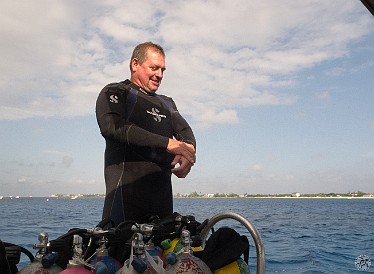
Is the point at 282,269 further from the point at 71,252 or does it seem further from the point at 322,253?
the point at 71,252

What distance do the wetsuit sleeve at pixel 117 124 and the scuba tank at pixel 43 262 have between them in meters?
0.81

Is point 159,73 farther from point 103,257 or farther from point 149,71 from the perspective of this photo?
point 103,257

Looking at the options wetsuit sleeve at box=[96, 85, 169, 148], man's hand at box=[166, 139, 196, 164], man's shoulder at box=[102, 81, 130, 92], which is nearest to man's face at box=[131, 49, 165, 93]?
man's shoulder at box=[102, 81, 130, 92]

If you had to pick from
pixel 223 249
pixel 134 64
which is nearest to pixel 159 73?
pixel 134 64

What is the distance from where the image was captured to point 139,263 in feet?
4.74

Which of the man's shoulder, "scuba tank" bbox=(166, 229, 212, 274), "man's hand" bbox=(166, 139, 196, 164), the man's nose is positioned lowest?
"scuba tank" bbox=(166, 229, 212, 274)

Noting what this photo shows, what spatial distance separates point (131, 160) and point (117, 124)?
1.11 feet

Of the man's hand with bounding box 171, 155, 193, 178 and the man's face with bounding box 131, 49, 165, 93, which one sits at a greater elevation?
the man's face with bounding box 131, 49, 165, 93

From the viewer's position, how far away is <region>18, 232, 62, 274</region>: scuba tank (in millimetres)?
1466

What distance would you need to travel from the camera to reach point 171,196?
9.10 feet

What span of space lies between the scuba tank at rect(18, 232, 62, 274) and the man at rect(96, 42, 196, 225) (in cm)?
82

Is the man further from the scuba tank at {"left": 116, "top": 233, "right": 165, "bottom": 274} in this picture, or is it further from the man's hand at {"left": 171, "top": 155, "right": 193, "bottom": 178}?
the scuba tank at {"left": 116, "top": 233, "right": 165, "bottom": 274}

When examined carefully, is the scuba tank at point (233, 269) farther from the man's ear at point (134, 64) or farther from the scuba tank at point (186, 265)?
the man's ear at point (134, 64)

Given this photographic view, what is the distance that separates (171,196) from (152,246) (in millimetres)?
869
